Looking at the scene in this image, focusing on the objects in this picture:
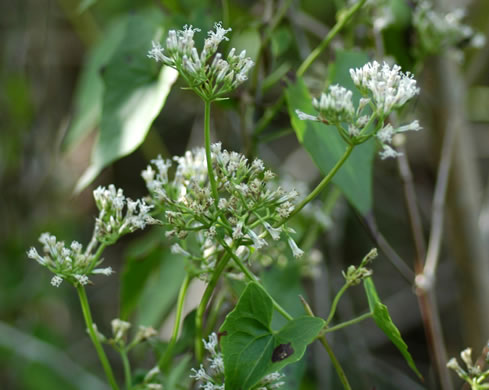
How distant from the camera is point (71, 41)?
3.07 m

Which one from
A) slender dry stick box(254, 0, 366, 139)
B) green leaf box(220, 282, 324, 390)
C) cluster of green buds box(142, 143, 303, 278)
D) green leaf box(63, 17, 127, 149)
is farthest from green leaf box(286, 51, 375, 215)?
green leaf box(63, 17, 127, 149)

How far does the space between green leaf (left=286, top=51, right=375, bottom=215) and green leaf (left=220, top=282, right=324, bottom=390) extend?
25cm

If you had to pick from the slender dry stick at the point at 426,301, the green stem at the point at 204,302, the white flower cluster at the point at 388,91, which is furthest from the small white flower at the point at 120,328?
the slender dry stick at the point at 426,301

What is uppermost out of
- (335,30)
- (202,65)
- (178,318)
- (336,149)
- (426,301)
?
(335,30)

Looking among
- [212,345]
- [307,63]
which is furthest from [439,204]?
[212,345]

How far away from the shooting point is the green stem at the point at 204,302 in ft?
2.22

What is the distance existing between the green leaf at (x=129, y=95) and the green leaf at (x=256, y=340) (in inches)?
15.0

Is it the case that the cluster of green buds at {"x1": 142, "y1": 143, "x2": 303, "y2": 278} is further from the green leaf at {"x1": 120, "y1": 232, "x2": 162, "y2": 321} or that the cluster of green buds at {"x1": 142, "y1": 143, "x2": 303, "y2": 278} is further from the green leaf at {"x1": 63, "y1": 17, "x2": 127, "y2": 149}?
the green leaf at {"x1": 63, "y1": 17, "x2": 127, "y2": 149}

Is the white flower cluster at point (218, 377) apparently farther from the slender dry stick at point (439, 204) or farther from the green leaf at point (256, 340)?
the slender dry stick at point (439, 204)

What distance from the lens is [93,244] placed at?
29.4 inches

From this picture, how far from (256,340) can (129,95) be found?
577 millimetres

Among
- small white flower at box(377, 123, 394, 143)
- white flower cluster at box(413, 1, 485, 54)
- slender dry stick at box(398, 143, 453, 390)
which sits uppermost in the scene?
white flower cluster at box(413, 1, 485, 54)

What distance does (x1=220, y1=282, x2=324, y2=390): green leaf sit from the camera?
1.95ft

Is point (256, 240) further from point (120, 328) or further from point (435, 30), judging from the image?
point (435, 30)
